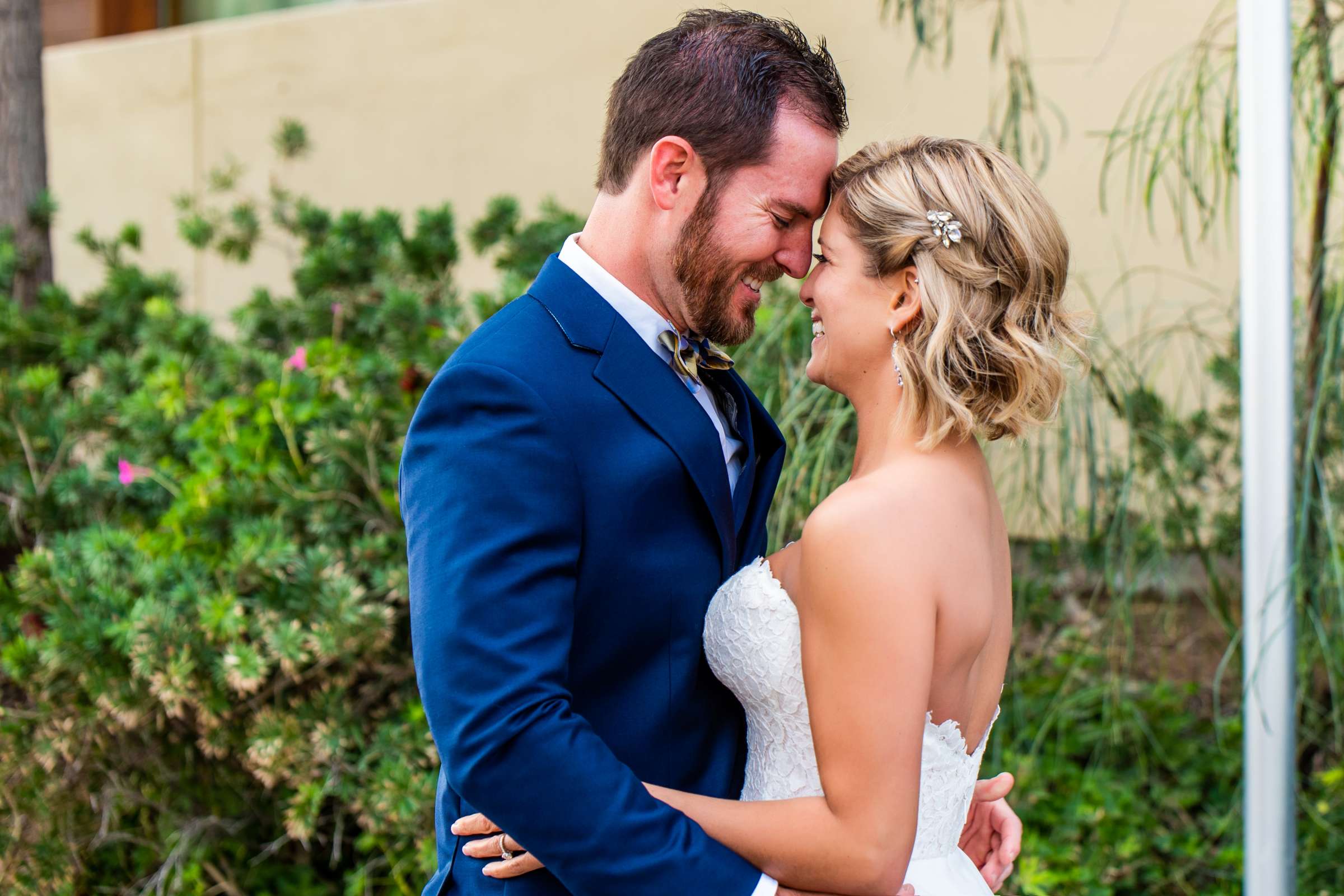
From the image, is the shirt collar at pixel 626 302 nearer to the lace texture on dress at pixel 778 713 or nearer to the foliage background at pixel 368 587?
the lace texture on dress at pixel 778 713

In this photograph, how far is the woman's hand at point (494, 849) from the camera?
1.49 meters

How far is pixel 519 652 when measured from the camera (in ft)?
4.36

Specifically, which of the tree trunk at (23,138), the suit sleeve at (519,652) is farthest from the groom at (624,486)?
the tree trunk at (23,138)

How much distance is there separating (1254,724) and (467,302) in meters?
2.50

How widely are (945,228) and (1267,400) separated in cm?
95

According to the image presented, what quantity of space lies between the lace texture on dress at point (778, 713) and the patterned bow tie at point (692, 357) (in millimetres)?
281

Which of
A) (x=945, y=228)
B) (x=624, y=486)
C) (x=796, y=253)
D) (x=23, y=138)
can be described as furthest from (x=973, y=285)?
(x=23, y=138)

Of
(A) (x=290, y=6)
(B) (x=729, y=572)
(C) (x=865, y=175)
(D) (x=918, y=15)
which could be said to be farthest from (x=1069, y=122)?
(A) (x=290, y=6)

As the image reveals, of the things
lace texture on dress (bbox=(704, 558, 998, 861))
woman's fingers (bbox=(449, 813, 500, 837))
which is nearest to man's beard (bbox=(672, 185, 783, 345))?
lace texture on dress (bbox=(704, 558, 998, 861))

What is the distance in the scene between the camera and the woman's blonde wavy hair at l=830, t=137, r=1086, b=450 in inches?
65.8

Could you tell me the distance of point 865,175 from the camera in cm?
176

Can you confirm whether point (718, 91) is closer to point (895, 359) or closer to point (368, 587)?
point (895, 359)

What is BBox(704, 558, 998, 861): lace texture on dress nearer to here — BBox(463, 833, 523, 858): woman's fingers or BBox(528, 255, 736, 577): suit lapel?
BBox(528, 255, 736, 577): suit lapel

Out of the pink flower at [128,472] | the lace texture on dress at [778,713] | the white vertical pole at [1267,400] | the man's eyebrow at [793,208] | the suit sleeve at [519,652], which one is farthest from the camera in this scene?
the pink flower at [128,472]
